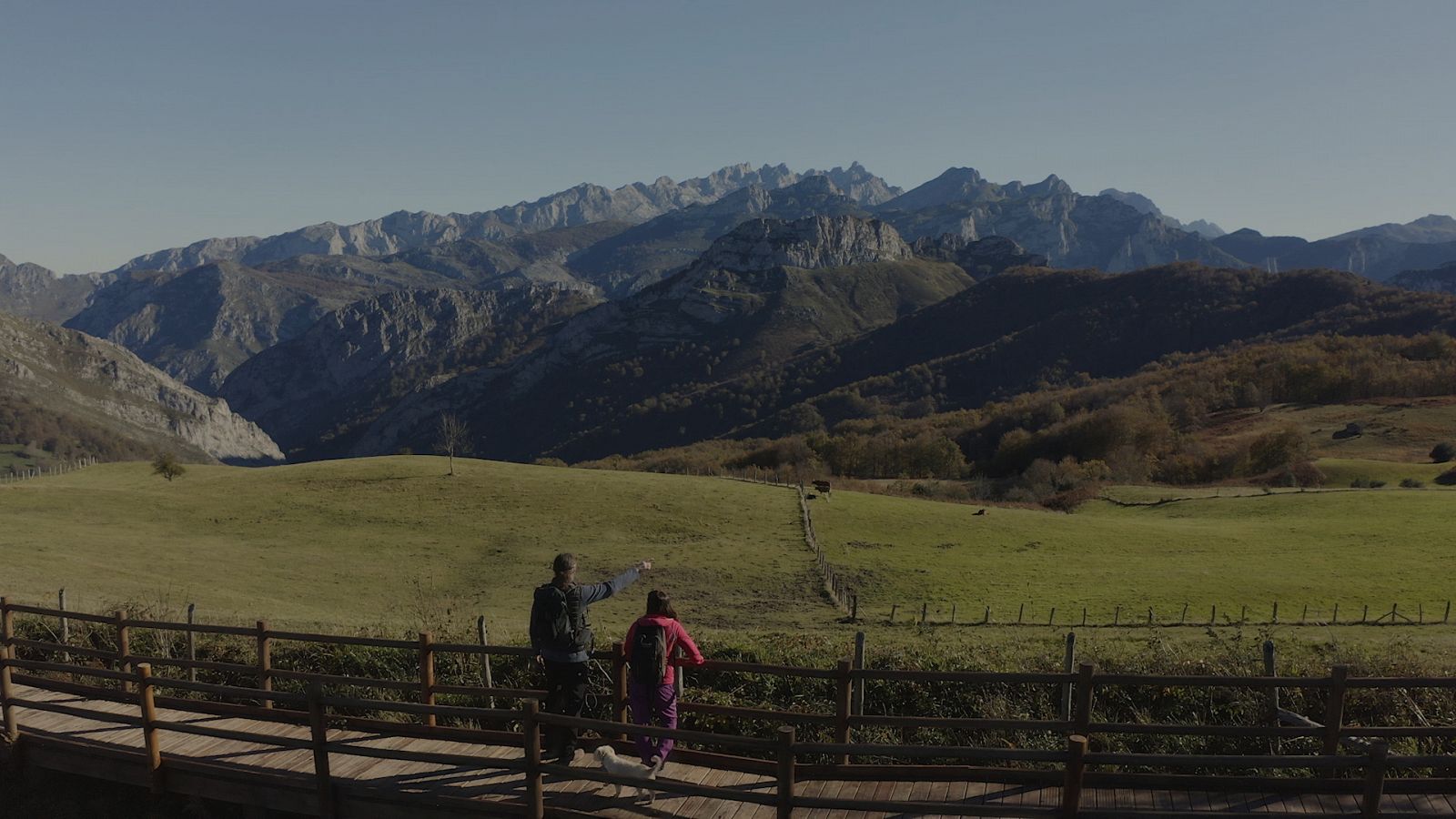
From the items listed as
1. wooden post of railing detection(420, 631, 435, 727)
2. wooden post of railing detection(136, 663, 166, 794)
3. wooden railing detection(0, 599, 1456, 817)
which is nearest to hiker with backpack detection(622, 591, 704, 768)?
wooden railing detection(0, 599, 1456, 817)

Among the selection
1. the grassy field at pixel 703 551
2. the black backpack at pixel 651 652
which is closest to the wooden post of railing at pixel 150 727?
the black backpack at pixel 651 652

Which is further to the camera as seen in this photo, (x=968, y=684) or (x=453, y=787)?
(x=968, y=684)

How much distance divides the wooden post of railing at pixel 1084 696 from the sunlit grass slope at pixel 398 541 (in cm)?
1755

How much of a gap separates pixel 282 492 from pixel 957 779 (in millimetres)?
69954

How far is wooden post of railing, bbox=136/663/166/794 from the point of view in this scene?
12.5 meters

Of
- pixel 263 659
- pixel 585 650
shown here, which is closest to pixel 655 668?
pixel 585 650

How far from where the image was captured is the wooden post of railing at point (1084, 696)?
10289 mm

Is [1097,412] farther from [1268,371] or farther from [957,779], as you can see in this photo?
[957,779]

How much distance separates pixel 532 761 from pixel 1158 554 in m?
48.6

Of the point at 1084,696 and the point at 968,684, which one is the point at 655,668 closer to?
the point at 1084,696

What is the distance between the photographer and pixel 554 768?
10117 millimetres

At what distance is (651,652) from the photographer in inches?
433

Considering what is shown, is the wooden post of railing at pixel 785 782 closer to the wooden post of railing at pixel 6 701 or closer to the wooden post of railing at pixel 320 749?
the wooden post of railing at pixel 320 749

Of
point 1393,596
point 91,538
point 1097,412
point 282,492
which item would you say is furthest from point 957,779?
point 1097,412
